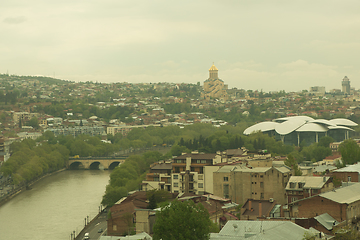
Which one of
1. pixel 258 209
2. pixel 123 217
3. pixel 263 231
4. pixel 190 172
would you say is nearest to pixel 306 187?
pixel 258 209

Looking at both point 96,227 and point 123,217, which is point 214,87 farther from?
point 123,217

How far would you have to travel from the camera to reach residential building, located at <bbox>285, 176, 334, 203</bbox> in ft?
64.8

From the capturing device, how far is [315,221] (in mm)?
15648

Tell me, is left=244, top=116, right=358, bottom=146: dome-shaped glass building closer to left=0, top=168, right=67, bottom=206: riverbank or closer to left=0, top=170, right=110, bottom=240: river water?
left=0, top=170, right=110, bottom=240: river water

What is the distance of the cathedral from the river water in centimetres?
9591

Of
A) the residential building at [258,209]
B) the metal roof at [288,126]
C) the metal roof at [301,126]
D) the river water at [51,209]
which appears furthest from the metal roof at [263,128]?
the residential building at [258,209]

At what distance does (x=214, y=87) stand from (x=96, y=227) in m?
118

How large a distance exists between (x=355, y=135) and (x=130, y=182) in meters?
45.0

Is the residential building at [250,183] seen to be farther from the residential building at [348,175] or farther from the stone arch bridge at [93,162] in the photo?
the stone arch bridge at [93,162]

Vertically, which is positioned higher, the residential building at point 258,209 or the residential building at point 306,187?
the residential building at point 306,187

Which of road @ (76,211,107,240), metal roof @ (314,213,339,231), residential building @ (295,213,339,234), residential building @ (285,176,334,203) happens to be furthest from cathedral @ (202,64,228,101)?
residential building @ (295,213,339,234)

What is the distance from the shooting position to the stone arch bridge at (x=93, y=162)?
5869 cm

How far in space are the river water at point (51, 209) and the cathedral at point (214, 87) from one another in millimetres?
95914

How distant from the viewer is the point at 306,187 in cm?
1994
